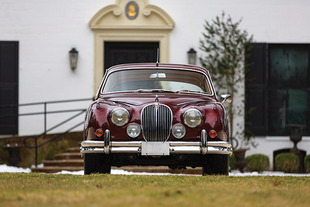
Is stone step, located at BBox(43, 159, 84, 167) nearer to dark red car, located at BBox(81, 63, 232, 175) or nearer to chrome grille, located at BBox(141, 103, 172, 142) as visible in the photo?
dark red car, located at BBox(81, 63, 232, 175)

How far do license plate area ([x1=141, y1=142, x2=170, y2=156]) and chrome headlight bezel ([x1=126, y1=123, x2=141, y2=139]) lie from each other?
16 cm

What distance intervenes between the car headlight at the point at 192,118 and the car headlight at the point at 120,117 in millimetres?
659

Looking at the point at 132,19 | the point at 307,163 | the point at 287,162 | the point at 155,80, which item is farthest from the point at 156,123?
the point at 132,19

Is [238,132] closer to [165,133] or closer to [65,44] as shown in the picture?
[65,44]

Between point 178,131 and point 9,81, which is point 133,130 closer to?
point 178,131

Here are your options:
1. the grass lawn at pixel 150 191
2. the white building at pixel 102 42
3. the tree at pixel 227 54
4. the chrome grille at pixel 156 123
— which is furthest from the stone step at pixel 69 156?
the chrome grille at pixel 156 123

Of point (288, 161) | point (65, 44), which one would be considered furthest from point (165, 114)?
point (65, 44)

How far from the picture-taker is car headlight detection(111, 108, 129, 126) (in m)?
7.55

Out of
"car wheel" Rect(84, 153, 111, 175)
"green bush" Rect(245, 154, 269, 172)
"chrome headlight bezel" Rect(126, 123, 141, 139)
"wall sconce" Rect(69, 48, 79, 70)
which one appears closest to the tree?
"green bush" Rect(245, 154, 269, 172)

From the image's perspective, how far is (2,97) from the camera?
14492mm

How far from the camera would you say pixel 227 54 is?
14.2 m

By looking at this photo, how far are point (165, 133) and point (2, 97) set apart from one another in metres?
7.74

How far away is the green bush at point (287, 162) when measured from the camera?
43.7 feet

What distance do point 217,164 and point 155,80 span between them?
1495 millimetres
